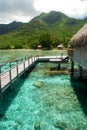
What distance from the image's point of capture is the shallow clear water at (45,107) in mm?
11125

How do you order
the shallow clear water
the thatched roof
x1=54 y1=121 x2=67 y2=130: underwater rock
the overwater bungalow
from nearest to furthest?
x1=54 y1=121 x2=67 y2=130: underwater rock < the shallow clear water < the thatched roof < the overwater bungalow

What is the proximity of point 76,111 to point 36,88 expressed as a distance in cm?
632


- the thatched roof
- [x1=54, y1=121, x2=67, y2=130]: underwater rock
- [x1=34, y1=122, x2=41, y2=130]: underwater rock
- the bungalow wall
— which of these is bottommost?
[x1=34, y1=122, x2=41, y2=130]: underwater rock

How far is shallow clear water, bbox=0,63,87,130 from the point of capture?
1112cm

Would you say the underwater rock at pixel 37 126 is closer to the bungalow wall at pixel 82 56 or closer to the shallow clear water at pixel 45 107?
the shallow clear water at pixel 45 107

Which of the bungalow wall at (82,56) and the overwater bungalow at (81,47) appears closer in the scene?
the overwater bungalow at (81,47)

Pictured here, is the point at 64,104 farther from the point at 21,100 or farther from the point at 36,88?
the point at 36,88

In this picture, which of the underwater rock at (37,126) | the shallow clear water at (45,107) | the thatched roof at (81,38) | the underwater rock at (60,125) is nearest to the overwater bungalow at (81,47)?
the thatched roof at (81,38)

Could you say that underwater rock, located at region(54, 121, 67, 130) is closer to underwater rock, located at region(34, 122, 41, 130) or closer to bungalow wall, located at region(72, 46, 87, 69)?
underwater rock, located at region(34, 122, 41, 130)

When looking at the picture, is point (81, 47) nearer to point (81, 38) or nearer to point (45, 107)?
point (81, 38)

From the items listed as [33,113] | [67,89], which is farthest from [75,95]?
[33,113]

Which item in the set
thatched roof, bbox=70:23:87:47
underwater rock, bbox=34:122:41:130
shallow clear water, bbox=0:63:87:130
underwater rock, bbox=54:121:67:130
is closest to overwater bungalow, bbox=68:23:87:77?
thatched roof, bbox=70:23:87:47

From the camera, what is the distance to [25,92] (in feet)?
57.1

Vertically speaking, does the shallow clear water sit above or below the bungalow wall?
below
